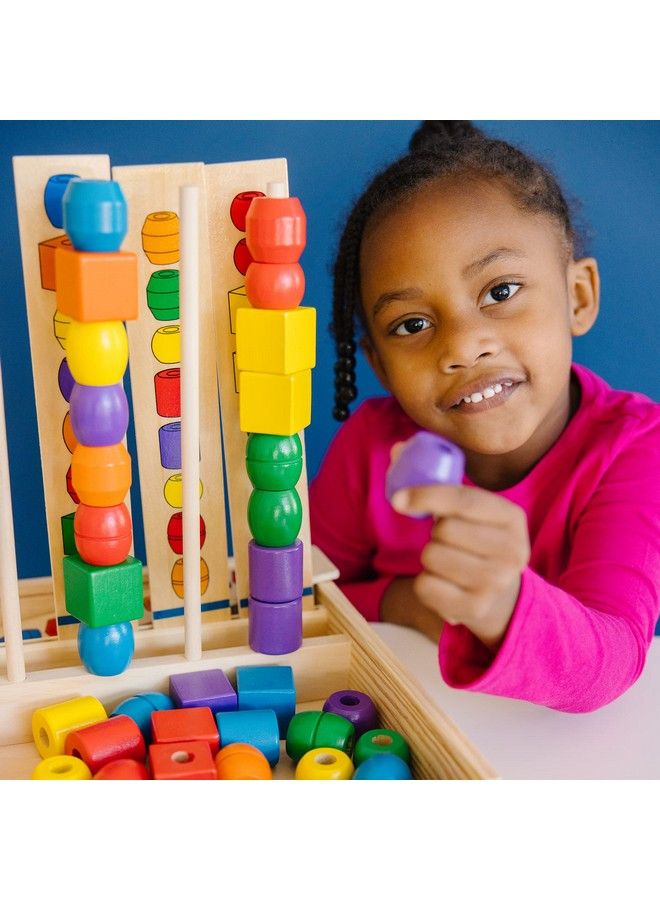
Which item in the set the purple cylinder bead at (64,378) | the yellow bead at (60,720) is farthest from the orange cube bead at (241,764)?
the purple cylinder bead at (64,378)

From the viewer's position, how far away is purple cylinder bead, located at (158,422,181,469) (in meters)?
0.90

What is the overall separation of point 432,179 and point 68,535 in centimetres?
48

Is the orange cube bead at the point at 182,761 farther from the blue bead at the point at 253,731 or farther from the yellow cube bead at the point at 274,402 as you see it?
the yellow cube bead at the point at 274,402

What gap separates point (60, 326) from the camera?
33.6 inches

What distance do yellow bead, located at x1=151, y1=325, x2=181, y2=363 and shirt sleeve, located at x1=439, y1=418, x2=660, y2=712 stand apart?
1.07ft

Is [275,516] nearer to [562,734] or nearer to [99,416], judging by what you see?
[99,416]

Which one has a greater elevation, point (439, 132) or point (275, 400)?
point (439, 132)

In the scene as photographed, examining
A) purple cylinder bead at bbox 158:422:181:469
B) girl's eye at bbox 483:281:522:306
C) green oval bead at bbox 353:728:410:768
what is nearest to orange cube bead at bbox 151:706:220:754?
green oval bead at bbox 353:728:410:768

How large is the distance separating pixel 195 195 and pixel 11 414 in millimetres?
724

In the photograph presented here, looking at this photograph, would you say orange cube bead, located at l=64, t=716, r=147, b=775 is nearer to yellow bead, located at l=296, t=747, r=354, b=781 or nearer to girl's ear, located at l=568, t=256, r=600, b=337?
yellow bead, located at l=296, t=747, r=354, b=781

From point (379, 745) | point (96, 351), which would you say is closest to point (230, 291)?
point (96, 351)

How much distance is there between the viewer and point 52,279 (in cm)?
83

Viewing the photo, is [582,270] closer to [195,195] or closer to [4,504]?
[195,195]

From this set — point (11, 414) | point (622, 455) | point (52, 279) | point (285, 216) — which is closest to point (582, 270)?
point (622, 455)
